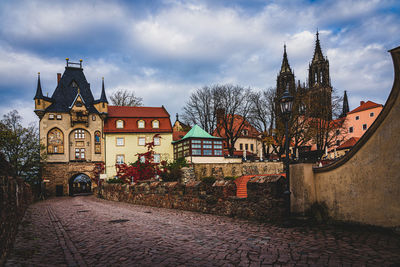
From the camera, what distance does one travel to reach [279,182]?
7.89 meters

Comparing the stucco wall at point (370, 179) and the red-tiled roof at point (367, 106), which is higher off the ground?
the red-tiled roof at point (367, 106)

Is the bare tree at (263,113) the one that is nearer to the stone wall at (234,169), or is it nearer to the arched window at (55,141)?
the stone wall at (234,169)

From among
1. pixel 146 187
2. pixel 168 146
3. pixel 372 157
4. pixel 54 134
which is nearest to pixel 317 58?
pixel 168 146

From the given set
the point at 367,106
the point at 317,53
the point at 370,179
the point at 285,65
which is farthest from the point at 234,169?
the point at 317,53

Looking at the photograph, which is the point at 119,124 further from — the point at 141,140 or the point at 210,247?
the point at 210,247

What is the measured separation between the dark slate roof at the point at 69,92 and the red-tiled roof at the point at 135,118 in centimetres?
285

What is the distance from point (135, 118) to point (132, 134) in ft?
8.18

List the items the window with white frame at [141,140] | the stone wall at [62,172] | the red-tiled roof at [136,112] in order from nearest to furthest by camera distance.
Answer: the stone wall at [62,172]
the window with white frame at [141,140]
the red-tiled roof at [136,112]

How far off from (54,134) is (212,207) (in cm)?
3711

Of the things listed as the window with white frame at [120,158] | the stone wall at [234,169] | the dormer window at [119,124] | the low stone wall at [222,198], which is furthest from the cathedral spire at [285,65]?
the low stone wall at [222,198]

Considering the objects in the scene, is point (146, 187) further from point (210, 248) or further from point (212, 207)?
point (210, 248)

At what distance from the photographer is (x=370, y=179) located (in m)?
6.07

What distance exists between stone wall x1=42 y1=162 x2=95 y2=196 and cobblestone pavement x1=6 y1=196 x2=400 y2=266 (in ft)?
116

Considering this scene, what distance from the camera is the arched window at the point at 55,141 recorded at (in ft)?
134
